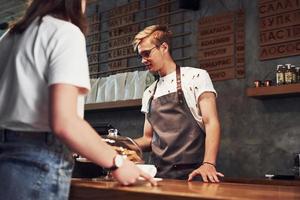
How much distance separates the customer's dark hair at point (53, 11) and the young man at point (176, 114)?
1.35m

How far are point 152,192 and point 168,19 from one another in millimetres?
4017

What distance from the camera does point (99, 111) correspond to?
19.6ft

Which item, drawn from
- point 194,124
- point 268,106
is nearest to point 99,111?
point 268,106

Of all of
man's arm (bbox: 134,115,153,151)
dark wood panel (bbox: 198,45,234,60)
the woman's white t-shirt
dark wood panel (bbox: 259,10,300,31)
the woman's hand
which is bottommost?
the woman's hand

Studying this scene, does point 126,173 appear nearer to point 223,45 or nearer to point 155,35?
point 155,35

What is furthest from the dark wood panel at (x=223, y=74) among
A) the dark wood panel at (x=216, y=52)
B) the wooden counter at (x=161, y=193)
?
the wooden counter at (x=161, y=193)

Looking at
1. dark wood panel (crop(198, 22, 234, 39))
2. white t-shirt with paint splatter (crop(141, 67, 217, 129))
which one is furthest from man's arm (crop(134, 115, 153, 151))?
dark wood panel (crop(198, 22, 234, 39))

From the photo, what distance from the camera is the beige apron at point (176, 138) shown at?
2.77 m

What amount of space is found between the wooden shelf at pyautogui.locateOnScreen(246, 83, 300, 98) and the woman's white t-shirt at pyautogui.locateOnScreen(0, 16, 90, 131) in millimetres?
2750

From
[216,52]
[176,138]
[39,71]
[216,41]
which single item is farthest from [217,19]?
[39,71]

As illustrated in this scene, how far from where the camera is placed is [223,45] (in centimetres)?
457

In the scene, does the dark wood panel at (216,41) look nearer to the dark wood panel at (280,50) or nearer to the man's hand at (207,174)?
the dark wood panel at (280,50)

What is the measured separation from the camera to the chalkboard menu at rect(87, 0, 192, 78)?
199 inches

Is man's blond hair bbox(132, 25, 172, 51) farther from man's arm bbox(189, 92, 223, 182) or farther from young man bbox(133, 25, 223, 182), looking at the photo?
man's arm bbox(189, 92, 223, 182)
